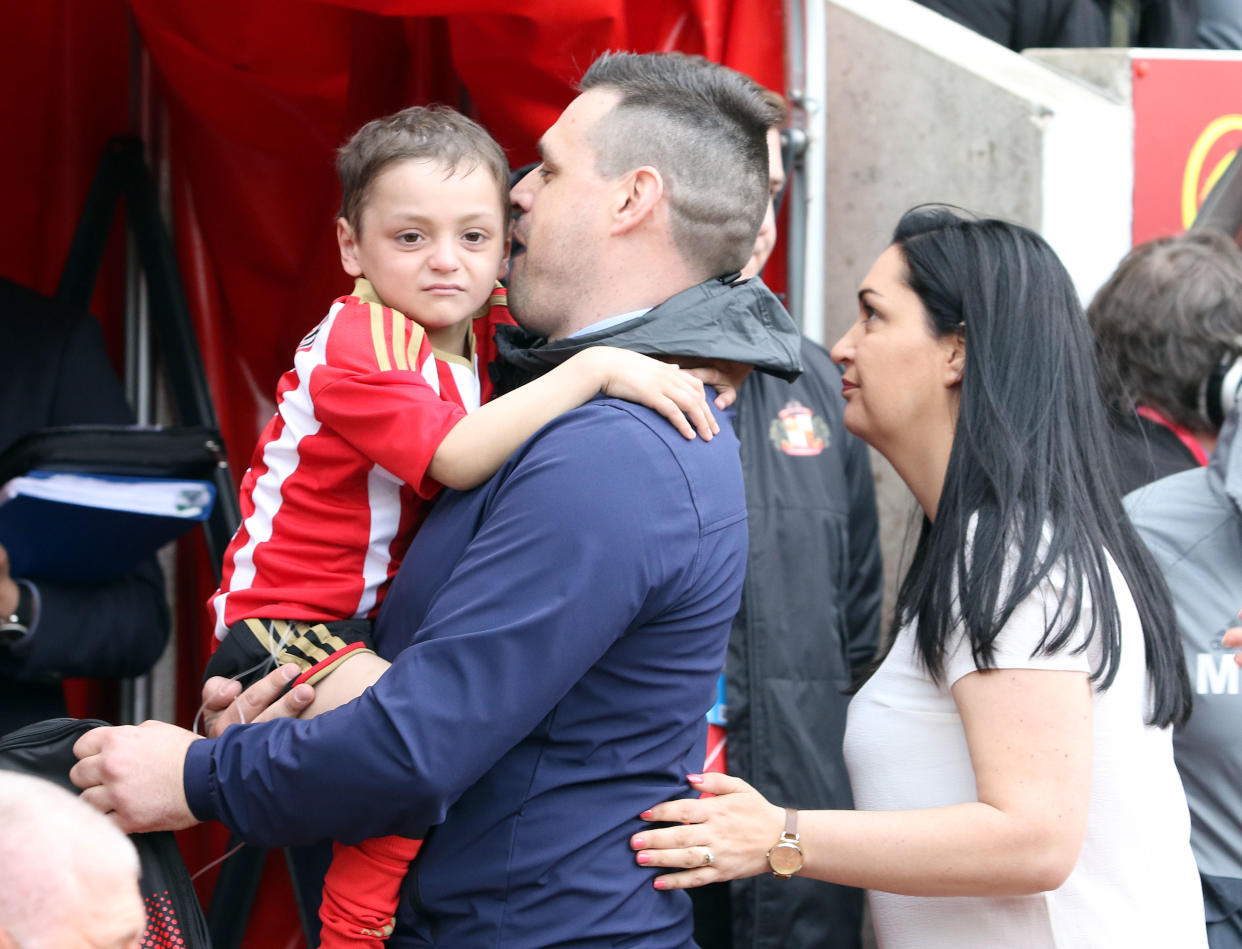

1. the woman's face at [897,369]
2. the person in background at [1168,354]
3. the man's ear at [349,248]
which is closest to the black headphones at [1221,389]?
the person in background at [1168,354]

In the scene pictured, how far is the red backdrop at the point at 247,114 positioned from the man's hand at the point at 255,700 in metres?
1.38

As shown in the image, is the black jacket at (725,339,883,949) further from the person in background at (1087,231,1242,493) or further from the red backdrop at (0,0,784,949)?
the red backdrop at (0,0,784,949)

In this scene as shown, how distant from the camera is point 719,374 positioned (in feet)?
5.76

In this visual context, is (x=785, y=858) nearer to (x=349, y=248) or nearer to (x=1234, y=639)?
(x=1234, y=639)

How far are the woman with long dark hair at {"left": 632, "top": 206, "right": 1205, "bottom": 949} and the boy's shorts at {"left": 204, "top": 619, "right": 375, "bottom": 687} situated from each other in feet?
1.66

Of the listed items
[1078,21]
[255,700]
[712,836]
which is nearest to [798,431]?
[712,836]

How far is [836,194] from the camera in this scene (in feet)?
11.3

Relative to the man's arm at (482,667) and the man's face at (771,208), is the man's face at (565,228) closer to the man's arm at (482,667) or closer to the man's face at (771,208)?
the man's arm at (482,667)

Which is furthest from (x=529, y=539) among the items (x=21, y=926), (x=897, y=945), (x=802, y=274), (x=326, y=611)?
(x=802, y=274)

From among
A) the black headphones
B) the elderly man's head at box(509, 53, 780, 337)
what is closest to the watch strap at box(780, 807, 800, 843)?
the elderly man's head at box(509, 53, 780, 337)

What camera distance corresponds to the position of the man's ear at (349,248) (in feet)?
6.66

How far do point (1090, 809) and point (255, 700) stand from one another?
3.65 ft

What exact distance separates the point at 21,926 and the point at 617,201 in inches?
44.9

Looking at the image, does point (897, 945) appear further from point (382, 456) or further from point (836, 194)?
point (836, 194)
